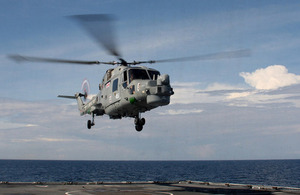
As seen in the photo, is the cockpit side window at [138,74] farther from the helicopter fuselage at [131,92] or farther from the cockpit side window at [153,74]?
the cockpit side window at [153,74]

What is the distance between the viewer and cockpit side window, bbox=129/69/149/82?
18.9 metres

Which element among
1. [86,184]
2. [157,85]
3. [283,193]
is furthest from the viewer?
[86,184]

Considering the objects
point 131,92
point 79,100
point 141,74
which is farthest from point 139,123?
point 79,100

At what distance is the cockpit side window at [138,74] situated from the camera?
62.1 ft

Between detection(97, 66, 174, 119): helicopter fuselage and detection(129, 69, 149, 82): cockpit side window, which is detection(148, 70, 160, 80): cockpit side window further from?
detection(129, 69, 149, 82): cockpit side window

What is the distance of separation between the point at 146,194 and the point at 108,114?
6178 millimetres

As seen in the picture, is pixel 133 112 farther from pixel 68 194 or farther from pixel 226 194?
pixel 226 194

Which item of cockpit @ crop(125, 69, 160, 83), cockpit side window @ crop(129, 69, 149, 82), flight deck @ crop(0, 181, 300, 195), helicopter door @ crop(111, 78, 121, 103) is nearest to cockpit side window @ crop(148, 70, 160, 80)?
cockpit @ crop(125, 69, 160, 83)

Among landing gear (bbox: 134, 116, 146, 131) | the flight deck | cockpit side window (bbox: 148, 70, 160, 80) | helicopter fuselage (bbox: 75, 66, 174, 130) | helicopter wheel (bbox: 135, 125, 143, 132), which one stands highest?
cockpit side window (bbox: 148, 70, 160, 80)

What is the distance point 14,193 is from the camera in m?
20.3

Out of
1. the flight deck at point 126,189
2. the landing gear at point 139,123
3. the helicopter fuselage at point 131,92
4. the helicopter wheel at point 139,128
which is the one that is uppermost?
the helicopter fuselage at point 131,92

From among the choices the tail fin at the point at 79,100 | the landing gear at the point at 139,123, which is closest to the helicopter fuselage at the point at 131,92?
the landing gear at the point at 139,123

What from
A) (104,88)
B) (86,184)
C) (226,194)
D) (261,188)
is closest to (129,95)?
(104,88)

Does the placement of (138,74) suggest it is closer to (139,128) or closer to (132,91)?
(132,91)
